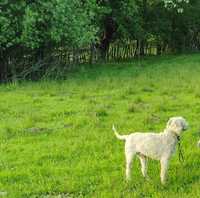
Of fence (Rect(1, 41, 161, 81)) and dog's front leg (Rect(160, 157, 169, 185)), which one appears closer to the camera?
dog's front leg (Rect(160, 157, 169, 185))

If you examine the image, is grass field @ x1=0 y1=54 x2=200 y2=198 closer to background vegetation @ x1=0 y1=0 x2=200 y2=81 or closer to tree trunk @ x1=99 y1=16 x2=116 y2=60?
background vegetation @ x1=0 y1=0 x2=200 y2=81

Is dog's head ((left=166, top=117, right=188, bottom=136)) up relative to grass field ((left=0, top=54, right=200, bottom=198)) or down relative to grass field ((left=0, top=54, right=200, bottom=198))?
up

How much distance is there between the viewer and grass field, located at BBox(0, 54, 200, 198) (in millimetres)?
10047

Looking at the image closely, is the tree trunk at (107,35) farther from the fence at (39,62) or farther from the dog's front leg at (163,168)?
the dog's front leg at (163,168)

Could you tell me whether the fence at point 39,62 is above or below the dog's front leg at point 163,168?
below

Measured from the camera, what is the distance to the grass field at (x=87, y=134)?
10047 mm

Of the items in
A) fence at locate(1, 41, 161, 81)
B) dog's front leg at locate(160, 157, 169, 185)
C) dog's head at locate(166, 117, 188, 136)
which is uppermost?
dog's head at locate(166, 117, 188, 136)

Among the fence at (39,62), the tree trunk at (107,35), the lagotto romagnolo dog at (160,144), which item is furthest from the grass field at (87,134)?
the tree trunk at (107,35)

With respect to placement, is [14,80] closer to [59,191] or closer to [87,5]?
[87,5]

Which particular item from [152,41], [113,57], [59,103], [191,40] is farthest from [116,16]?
[59,103]

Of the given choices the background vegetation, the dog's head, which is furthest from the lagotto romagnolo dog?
the background vegetation

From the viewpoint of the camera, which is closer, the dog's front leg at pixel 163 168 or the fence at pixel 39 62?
the dog's front leg at pixel 163 168

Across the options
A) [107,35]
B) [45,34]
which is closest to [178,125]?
[45,34]

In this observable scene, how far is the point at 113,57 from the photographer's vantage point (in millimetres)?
43125
